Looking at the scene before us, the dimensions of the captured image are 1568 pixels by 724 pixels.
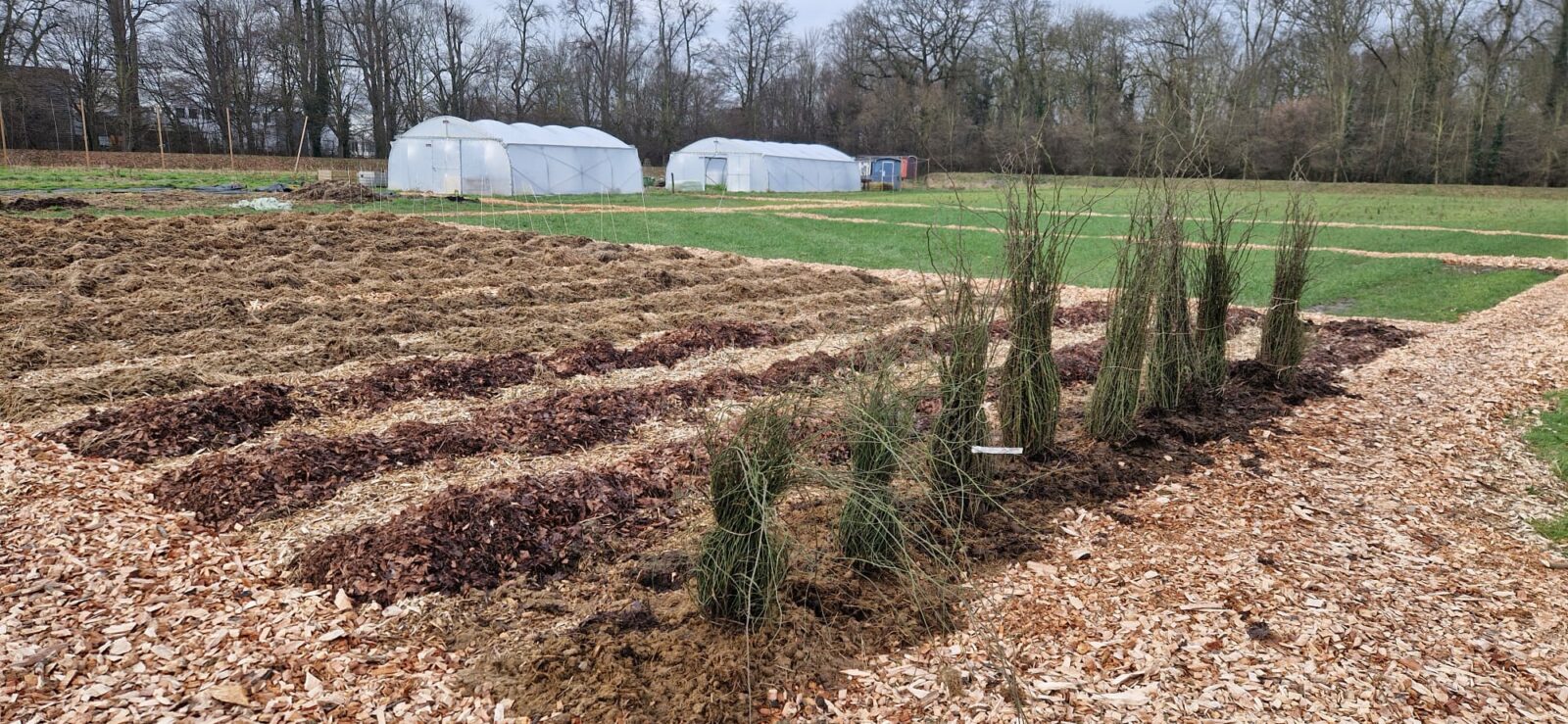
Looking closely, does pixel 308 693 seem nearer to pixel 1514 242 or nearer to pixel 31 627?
pixel 31 627

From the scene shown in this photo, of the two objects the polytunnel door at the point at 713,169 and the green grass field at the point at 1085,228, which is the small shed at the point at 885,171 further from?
the green grass field at the point at 1085,228

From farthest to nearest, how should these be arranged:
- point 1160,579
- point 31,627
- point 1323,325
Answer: point 1323,325 → point 1160,579 → point 31,627

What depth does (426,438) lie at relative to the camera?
4781mm

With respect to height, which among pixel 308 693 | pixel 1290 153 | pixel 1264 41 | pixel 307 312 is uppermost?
pixel 1264 41

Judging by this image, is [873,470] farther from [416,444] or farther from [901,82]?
[901,82]

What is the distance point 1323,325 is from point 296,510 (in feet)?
30.3

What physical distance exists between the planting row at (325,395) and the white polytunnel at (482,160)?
21099 millimetres

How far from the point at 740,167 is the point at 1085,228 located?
1694cm

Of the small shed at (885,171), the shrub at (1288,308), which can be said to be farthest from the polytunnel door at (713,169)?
the shrub at (1288,308)

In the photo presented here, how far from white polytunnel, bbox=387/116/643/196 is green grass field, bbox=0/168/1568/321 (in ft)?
4.90

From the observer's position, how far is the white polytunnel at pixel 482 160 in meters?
26.6

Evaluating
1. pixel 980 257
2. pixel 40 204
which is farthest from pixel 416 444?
pixel 40 204

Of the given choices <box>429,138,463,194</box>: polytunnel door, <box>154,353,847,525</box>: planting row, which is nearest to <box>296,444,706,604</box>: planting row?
<box>154,353,847,525</box>: planting row

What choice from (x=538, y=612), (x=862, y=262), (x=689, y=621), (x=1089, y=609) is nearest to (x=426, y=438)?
(x=538, y=612)
